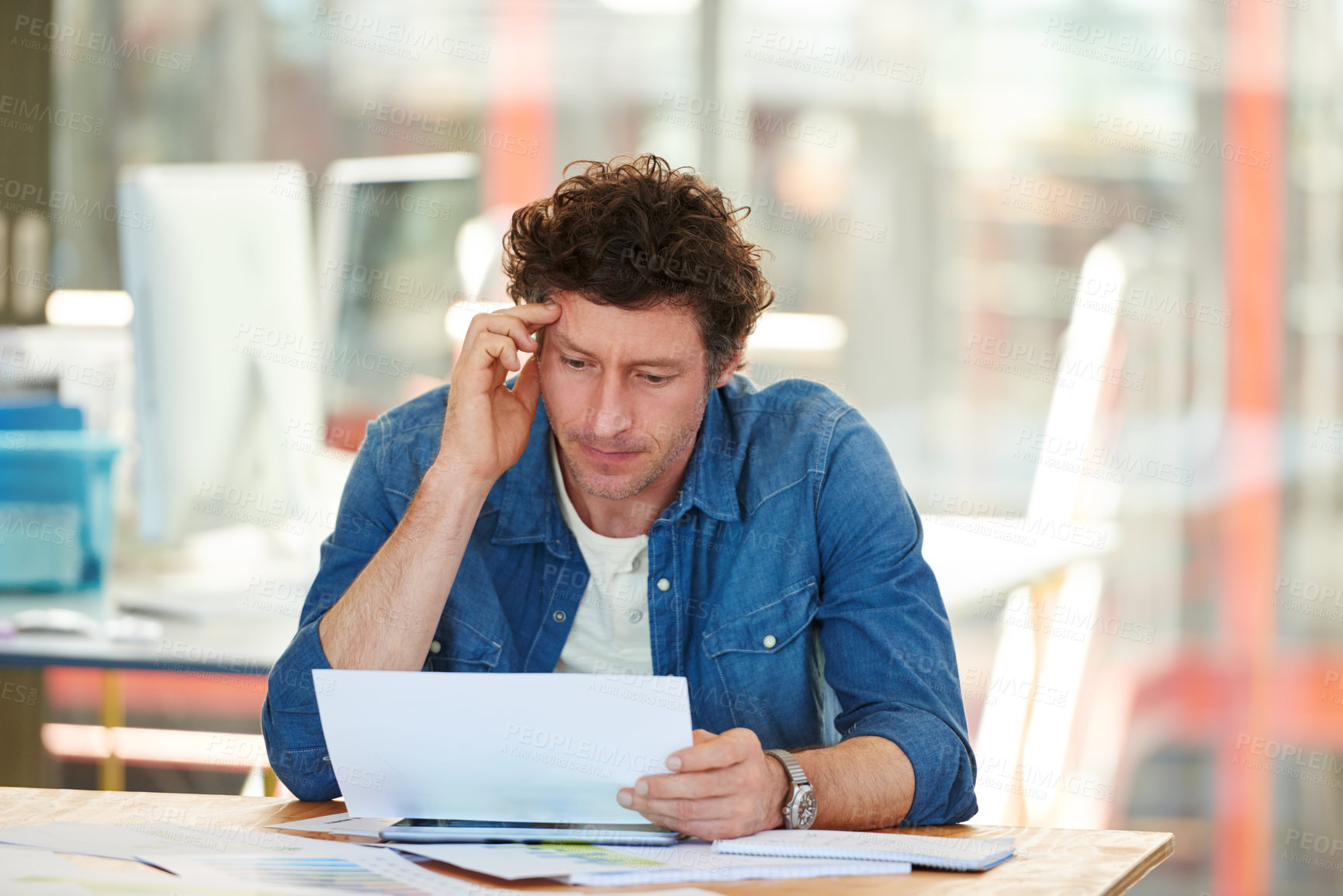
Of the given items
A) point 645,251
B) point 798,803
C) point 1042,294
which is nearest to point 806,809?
point 798,803

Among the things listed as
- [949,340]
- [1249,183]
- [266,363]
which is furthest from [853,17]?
[266,363]

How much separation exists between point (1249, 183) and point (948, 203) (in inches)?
28.2

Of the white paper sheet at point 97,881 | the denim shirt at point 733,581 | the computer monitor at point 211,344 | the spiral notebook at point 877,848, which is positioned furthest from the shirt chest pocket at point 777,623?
the computer monitor at point 211,344

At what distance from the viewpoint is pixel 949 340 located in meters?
3.08

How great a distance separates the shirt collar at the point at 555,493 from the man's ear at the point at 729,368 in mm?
35

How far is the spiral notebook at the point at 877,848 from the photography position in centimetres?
90

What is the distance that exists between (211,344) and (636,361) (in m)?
0.96

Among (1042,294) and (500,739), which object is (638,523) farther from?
(1042,294)

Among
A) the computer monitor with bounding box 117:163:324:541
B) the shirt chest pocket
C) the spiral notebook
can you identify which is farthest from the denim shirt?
the computer monitor with bounding box 117:163:324:541

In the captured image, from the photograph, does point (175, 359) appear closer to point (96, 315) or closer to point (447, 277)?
point (447, 277)

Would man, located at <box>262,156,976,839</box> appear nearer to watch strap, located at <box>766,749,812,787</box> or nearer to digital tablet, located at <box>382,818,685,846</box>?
watch strap, located at <box>766,749,812,787</box>

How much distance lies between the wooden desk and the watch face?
0.10 m

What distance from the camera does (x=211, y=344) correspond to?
6.31 feet

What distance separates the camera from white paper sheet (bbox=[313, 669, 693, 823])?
0.89 meters
